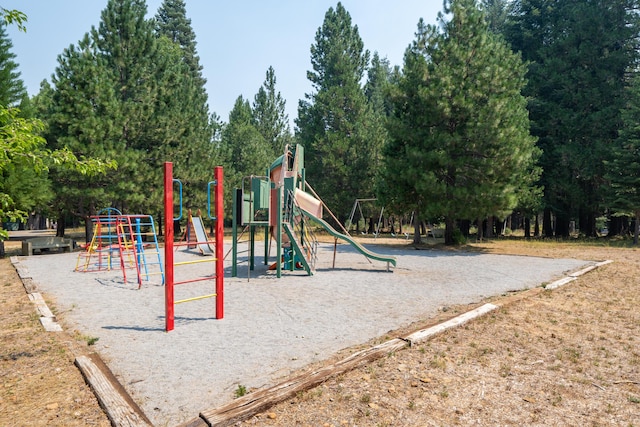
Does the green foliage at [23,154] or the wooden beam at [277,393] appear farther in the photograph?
the green foliage at [23,154]

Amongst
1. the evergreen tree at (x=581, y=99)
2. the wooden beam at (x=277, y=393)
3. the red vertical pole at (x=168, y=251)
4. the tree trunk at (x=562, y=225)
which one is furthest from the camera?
the tree trunk at (x=562, y=225)

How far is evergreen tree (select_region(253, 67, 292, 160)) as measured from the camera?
4200cm

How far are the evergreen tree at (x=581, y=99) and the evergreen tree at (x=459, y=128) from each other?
29.3 feet

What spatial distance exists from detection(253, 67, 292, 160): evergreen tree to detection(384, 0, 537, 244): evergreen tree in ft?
82.1

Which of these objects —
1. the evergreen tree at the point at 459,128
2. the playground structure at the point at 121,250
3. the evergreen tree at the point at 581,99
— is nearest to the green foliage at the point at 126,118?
the playground structure at the point at 121,250

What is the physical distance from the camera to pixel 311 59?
32.9 metres

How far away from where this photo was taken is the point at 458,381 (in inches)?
154

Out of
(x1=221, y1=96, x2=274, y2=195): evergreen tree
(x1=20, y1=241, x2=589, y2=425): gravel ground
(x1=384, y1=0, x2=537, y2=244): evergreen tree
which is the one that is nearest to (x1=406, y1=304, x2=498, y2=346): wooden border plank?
(x1=20, y1=241, x2=589, y2=425): gravel ground

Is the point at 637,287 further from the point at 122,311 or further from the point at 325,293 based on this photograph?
the point at 122,311

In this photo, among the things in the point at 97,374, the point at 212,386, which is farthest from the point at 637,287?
the point at 97,374

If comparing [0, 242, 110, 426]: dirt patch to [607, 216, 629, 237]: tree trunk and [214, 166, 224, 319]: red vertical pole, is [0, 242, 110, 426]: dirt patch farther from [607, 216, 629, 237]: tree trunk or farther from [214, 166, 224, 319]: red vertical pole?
[607, 216, 629, 237]: tree trunk

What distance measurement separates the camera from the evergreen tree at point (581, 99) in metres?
24.3

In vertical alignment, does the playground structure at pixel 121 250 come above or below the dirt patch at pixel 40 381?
above

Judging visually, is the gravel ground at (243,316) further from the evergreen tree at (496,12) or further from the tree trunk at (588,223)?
the evergreen tree at (496,12)
